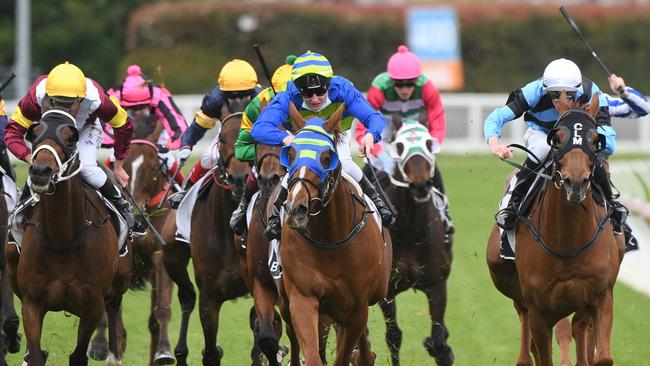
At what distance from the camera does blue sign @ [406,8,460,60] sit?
35.6 m

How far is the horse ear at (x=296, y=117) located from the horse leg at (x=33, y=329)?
2.13m

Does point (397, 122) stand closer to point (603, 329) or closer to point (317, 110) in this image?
point (317, 110)

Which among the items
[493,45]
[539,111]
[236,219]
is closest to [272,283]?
[236,219]

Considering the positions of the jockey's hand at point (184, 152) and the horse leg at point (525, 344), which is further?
the jockey's hand at point (184, 152)

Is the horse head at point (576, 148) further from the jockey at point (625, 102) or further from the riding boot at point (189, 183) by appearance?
the riding boot at point (189, 183)

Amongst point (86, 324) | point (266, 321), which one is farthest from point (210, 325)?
point (86, 324)

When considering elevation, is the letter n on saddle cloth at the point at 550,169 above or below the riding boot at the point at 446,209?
above

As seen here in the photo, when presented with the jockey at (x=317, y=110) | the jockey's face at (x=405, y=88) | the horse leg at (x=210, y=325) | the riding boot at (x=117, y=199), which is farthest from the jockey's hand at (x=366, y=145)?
the jockey's face at (x=405, y=88)

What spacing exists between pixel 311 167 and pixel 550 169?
1.80m

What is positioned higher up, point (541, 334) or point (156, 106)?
point (156, 106)

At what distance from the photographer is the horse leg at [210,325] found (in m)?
10.3

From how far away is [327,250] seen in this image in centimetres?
859

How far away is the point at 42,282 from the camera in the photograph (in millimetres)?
9250

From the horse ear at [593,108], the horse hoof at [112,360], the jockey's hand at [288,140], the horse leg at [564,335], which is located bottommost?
the horse hoof at [112,360]
